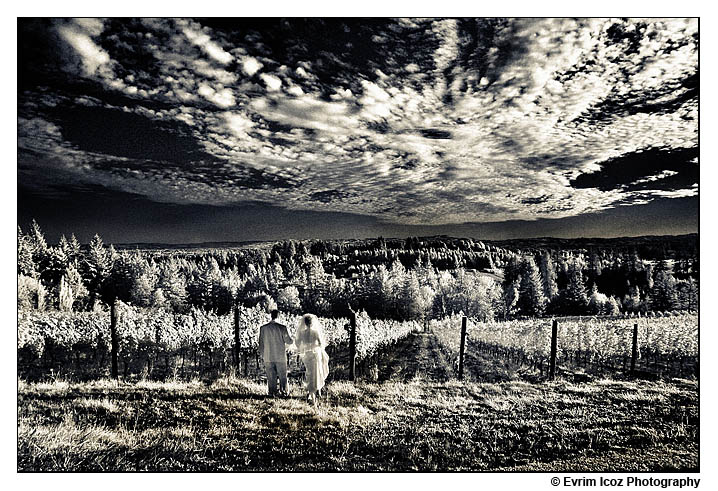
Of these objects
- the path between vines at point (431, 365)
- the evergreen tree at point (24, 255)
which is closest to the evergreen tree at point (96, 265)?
the evergreen tree at point (24, 255)

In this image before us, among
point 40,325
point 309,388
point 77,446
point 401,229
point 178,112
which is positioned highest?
point 178,112

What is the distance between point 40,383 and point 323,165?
4.90 m

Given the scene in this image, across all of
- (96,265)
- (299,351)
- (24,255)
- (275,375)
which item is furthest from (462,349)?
(24,255)

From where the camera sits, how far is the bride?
16.1 feet

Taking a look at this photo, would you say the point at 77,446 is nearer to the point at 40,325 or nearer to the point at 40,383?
the point at 40,383

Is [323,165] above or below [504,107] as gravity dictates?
below

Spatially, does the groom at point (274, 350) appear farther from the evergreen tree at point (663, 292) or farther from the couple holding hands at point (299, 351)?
the evergreen tree at point (663, 292)

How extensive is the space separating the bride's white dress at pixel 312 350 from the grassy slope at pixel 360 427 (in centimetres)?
31


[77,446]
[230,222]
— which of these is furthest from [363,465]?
[230,222]

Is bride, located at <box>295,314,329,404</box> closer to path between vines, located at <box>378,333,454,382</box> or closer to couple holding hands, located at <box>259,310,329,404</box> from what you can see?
couple holding hands, located at <box>259,310,329,404</box>

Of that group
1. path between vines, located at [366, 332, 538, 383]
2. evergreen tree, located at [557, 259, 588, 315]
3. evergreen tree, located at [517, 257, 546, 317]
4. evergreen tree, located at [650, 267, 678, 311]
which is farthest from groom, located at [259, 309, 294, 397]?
evergreen tree, located at [650, 267, 678, 311]

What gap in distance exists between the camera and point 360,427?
467 cm
